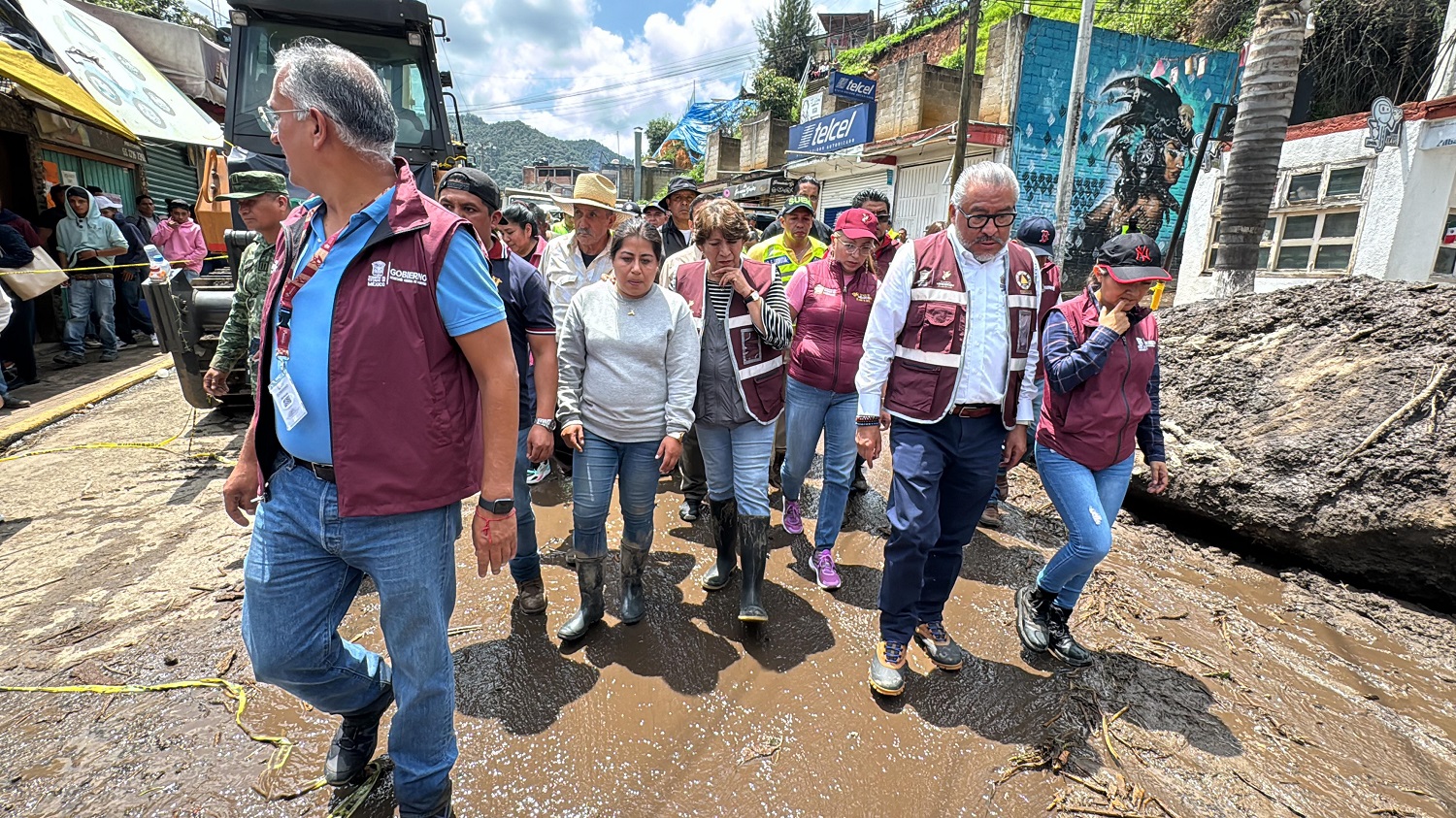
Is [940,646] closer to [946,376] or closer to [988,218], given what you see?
[946,376]

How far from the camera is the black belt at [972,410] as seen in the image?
111 inches

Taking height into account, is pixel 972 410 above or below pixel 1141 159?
below

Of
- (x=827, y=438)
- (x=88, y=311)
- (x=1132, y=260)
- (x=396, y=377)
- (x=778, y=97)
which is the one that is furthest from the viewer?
(x=778, y=97)

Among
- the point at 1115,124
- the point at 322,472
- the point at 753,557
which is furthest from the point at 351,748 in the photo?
the point at 1115,124

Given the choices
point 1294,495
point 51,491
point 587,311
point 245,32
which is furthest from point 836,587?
point 245,32

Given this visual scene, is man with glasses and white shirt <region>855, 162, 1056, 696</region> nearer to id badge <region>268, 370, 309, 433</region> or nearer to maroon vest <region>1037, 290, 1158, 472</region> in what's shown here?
maroon vest <region>1037, 290, 1158, 472</region>

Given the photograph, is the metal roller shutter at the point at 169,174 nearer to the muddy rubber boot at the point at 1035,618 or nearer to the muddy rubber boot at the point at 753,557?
the muddy rubber boot at the point at 753,557

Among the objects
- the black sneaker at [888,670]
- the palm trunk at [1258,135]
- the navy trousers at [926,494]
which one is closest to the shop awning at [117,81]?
the navy trousers at [926,494]

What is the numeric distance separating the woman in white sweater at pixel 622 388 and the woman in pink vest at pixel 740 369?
0.64 feet

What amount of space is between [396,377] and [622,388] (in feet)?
4.43

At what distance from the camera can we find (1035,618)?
3.20m

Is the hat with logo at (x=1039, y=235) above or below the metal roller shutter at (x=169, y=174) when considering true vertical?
below

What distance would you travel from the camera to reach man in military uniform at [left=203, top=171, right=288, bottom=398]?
10.3ft

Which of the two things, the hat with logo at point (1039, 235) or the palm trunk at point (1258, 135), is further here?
the palm trunk at point (1258, 135)
